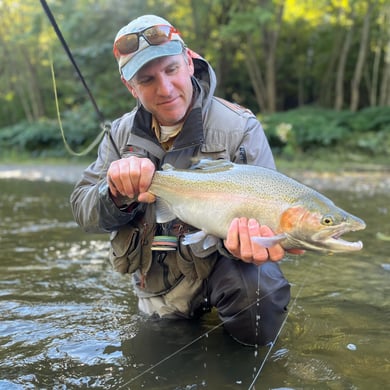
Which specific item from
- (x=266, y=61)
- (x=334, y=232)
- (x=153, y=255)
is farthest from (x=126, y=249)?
(x=266, y=61)

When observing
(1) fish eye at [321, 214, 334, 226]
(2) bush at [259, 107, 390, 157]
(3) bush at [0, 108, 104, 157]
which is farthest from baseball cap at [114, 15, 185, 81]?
(3) bush at [0, 108, 104, 157]

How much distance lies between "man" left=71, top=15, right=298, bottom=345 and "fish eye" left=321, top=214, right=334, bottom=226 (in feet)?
1.92

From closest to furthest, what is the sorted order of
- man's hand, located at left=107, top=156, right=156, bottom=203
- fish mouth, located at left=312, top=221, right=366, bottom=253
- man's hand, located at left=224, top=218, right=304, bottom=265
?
fish mouth, located at left=312, top=221, right=366, bottom=253 < man's hand, located at left=224, top=218, right=304, bottom=265 < man's hand, located at left=107, top=156, right=156, bottom=203

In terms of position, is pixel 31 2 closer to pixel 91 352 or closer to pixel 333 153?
pixel 333 153

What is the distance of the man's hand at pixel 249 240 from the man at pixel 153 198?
24cm

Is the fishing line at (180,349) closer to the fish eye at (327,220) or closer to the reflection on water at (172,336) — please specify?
the reflection on water at (172,336)

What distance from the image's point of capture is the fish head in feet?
6.93

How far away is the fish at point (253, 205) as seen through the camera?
6.97ft

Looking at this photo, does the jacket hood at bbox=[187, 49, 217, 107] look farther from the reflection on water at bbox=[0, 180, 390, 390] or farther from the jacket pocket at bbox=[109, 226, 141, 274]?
the reflection on water at bbox=[0, 180, 390, 390]

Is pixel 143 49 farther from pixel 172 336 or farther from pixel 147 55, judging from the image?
pixel 172 336

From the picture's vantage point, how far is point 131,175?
2.43m

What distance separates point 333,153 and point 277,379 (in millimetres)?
14544

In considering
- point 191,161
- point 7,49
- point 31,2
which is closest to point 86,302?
point 191,161

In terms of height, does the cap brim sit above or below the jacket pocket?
above
